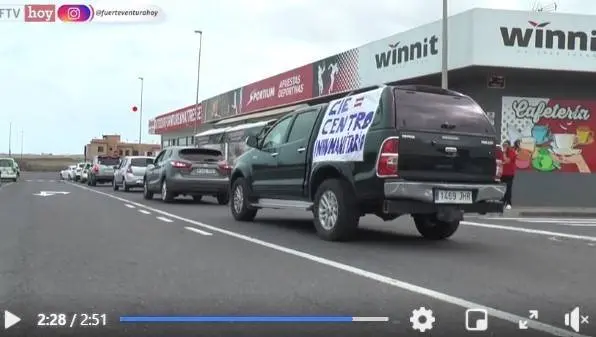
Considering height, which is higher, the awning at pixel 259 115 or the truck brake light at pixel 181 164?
the awning at pixel 259 115

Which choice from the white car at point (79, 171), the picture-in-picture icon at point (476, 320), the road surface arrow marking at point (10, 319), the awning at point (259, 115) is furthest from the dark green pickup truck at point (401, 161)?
the white car at point (79, 171)

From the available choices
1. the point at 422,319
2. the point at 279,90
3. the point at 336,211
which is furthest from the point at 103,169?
the point at 422,319

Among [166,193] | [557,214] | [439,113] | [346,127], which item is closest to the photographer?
[439,113]

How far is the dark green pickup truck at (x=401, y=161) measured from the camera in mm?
8109

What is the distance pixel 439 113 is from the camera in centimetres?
856

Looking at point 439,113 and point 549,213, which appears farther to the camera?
point 549,213

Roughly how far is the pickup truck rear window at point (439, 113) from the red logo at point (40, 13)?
29.8 feet

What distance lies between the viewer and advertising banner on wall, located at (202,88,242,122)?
38.3 metres

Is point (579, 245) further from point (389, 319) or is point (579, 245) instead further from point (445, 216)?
point (389, 319)

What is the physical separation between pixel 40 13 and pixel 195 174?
18.7 feet

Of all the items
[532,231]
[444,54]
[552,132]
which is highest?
[444,54]

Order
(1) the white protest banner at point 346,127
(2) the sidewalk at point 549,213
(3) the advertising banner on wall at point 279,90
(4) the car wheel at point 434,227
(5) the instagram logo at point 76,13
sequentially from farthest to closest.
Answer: (3) the advertising banner on wall at point 279,90
(2) the sidewalk at point 549,213
(5) the instagram logo at point 76,13
(4) the car wheel at point 434,227
(1) the white protest banner at point 346,127

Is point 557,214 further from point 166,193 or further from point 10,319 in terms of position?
point 10,319

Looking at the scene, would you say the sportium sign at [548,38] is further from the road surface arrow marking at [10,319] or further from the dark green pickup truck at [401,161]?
the road surface arrow marking at [10,319]
